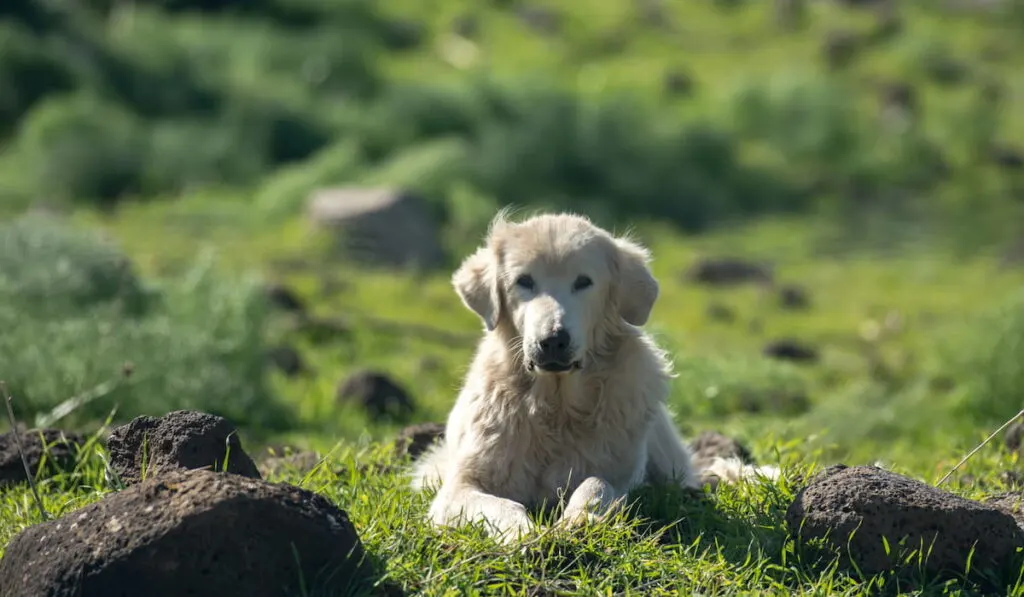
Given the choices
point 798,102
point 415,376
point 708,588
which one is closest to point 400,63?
point 798,102

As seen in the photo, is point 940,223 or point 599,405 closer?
point 599,405

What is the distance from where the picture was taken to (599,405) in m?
7.19

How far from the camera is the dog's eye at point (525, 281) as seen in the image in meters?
6.98

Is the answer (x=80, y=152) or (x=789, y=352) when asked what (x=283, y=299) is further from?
(x=80, y=152)

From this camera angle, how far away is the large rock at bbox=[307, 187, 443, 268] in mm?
Answer: 18406

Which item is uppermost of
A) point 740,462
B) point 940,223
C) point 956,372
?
point 740,462

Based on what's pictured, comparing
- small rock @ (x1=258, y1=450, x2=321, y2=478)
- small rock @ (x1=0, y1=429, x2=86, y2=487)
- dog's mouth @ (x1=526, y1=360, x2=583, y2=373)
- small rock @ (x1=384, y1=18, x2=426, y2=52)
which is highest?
dog's mouth @ (x1=526, y1=360, x2=583, y2=373)

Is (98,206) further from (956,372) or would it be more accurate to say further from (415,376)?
(956,372)

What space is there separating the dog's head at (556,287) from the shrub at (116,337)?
11.1ft

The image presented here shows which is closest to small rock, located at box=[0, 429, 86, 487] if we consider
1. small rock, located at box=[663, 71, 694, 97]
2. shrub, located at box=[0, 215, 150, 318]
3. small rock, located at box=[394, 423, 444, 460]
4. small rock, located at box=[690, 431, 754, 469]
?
small rock, located at box=[394, 423, 444, 460]

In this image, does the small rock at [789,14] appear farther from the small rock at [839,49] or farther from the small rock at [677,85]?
the small rock at [677,85]

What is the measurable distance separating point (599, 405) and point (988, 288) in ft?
43.7

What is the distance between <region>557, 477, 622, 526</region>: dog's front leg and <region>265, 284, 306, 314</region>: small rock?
Answer: 357 inches

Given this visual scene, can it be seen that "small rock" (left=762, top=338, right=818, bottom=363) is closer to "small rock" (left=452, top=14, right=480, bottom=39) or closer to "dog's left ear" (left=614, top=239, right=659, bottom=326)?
"dog's left ear" (left=614, top=239, right=659, bottom=326)
